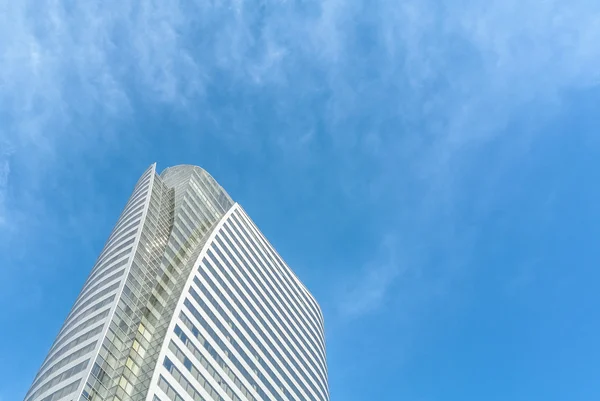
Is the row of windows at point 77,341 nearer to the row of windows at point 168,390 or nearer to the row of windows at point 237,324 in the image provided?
the row of windows at point 168,390

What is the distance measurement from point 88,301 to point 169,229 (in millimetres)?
19700

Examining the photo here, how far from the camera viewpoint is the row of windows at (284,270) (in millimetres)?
115188

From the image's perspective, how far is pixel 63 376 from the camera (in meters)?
61.2

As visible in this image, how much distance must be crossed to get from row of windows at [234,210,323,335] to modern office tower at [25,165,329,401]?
0.66m

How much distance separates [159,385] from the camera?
61031 millimetres

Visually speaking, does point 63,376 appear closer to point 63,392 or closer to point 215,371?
point 63,392

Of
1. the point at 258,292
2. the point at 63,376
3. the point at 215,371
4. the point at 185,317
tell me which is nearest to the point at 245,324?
the point at 258,292

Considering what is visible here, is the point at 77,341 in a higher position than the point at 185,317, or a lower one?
lower

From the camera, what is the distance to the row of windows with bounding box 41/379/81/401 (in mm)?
57844

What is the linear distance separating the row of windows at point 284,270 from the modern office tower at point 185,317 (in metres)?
0.66

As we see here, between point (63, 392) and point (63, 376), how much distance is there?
3113 mm

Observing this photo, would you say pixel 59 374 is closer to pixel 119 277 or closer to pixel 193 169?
pixel 119 277

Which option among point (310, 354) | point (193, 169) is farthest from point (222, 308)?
point (193, 169)

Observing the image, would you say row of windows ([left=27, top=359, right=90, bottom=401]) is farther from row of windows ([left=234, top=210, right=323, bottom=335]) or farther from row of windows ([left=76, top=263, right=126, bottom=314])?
row of windows ([left=234, top=210, right=323, bottom=335])
